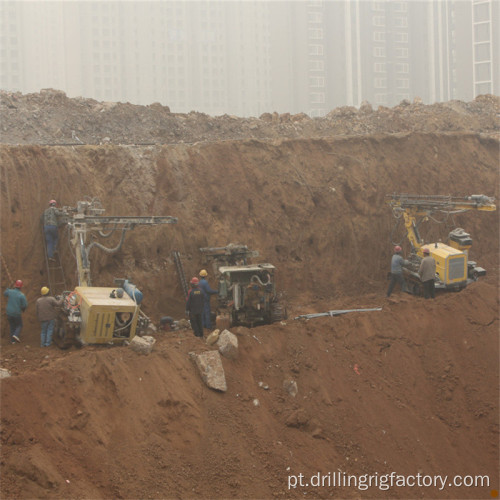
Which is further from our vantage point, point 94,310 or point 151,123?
point 151,123

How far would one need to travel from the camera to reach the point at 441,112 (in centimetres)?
2972

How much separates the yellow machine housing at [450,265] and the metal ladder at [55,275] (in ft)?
33.2

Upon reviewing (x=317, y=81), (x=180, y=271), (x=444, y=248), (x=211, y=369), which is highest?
(x=317, y=81)

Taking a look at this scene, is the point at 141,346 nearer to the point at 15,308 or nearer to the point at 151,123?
the point at 15,308

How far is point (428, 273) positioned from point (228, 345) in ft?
22.8

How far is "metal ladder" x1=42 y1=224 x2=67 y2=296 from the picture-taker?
55.5ft

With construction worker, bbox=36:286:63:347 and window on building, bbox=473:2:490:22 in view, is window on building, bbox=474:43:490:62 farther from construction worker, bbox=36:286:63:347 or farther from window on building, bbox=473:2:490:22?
construction worker, bbox=36:286:63:347

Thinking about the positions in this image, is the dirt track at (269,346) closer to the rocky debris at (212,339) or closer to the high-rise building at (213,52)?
the rocky debris at (212,339)

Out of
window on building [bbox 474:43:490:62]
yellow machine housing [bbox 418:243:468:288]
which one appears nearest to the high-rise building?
window on building [bbox 474:43:490:62]

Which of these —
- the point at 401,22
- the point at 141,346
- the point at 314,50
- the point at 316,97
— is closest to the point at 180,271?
the point at 141,346

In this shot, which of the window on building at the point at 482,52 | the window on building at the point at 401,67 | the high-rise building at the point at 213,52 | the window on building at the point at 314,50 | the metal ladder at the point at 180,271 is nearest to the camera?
the metal ladder at the point at 180,271

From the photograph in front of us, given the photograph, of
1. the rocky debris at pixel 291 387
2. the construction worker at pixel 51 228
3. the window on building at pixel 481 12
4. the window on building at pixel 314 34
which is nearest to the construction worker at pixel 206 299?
the rocky debris at pixel 291 387

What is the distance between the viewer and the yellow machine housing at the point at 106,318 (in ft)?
44.3

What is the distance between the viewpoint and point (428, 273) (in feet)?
59.4
